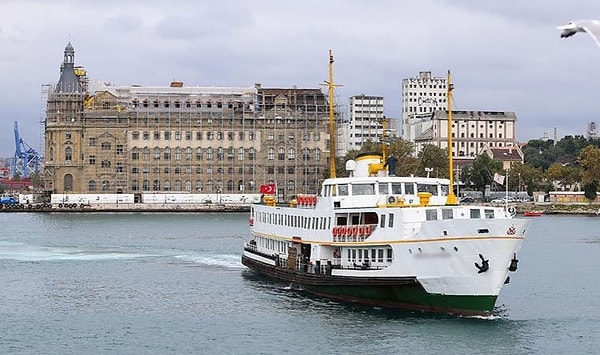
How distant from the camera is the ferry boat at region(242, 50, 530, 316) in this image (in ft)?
151

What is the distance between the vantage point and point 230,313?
51594 mm

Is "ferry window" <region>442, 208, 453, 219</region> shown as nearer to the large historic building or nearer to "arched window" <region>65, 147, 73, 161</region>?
the large historic building

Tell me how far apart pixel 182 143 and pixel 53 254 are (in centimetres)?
9265

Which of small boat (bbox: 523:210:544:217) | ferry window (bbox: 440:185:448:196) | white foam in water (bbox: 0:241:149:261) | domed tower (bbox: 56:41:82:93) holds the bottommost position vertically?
white foam in water (bbox: 0:241:149:261)

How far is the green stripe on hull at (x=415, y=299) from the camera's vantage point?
4684 centimetres

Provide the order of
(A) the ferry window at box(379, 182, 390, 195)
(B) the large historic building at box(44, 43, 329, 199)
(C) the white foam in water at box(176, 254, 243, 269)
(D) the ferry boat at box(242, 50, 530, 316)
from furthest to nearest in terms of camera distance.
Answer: (B) the large historic building at box(44, 43, 329, 199) → (C) the white foam in water at box(176, 254, 243, 269) → (A) the ferry window at box(379, 182, 390, 195) → (D) the ferry boat at box(242, 50, 530, 316)

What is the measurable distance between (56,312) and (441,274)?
18929 mm

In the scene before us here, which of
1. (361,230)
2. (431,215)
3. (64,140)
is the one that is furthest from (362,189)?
(64,140)

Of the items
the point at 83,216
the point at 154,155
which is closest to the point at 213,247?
the point at 83,216

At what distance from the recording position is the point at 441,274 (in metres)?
46.8

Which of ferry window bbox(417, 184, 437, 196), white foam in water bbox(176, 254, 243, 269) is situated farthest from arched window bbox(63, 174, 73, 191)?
ferry window bbox(417, 184, 437, 196)

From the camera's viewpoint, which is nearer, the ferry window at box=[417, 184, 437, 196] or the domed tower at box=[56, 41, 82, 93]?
the ferry window at box=[417, 184, 437, 196]

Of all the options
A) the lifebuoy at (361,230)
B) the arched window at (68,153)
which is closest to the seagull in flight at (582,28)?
the lifebuoy at (361,230)

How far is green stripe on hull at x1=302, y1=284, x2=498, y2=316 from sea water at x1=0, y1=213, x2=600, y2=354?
50 cm
